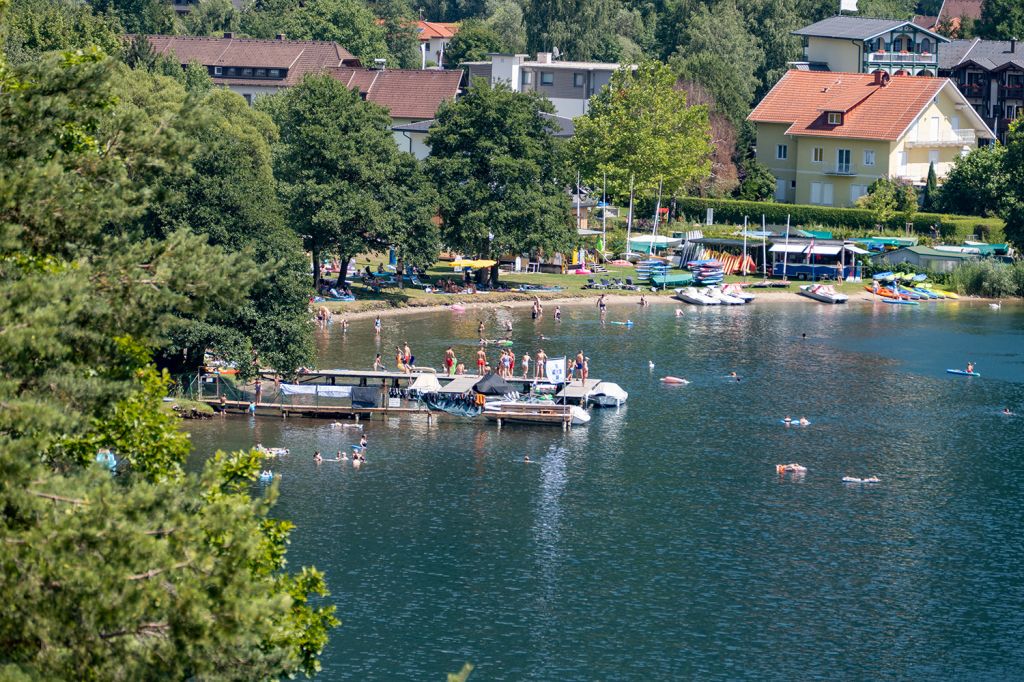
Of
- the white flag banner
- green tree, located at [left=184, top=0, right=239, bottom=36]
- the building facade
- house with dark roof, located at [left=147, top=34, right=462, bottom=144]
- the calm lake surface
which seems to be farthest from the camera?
green tree, located at [left=184, top=0, right=239, bottom=36]

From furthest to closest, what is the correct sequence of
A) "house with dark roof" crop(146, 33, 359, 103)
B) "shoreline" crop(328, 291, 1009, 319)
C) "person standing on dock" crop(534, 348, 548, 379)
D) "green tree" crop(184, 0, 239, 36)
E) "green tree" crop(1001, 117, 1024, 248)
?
1. "green tree" crop(184, 0, 239, 36)
2. "house with dark roof" crop(146, 33, 359, 103)
3. "green tree" crop(1001, 117, 1024, 248)
4. "shoreline" crop(328, 291, 1009, 319)
5. "person standing on dock" crop(534, 348, 548, 379)

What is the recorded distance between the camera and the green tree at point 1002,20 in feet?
562

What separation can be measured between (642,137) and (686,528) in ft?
233

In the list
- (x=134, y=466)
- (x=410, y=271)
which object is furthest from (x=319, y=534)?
(x=410, y=271)

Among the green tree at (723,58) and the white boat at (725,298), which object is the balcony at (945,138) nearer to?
the green tree at (723,58)

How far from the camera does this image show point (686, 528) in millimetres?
55719

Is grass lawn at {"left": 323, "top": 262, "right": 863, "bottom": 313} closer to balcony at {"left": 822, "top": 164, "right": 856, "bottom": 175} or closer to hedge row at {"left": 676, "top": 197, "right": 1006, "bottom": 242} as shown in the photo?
hedge row at {"left": 676, "top": 197, "right": 1006, "bottom": 242}

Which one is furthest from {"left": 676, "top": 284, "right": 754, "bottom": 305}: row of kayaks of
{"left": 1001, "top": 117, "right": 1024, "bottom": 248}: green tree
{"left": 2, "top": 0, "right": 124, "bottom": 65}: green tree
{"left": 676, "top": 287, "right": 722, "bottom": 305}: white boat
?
{"left": 2, "top": 0, "right": 124, "bottom": 65}: green tree

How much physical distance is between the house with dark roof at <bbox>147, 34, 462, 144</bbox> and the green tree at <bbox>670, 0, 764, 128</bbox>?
22716mm

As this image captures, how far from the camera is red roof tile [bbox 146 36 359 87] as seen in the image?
153500mm

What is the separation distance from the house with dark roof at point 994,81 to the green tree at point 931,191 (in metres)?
30.3

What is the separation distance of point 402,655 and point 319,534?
1040cm

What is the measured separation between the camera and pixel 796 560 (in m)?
52.8

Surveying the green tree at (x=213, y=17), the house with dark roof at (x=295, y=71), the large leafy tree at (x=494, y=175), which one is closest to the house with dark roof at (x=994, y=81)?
the house with dark roof at (x=295, y=71)
